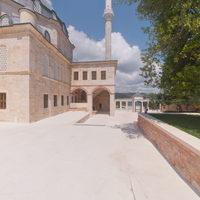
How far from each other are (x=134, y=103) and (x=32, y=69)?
2687cm

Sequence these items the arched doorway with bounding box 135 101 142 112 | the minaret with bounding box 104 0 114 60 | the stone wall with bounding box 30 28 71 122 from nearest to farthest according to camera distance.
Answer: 1. the stone wall with bounding box 30 28 71 122
2. the minaret with bounding box 104 0 114 60
3. the arched doorway with bounding box 135 101 142 112

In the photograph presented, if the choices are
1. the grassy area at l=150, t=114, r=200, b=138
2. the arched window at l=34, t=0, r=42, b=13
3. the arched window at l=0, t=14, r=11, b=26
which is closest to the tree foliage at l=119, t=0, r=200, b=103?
the grassy area at l=150, t=114, r=200, b=138

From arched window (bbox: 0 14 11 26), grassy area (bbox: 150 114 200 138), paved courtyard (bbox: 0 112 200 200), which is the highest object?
arched window (bbox: 0 14 11 26)

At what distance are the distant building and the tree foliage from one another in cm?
Result: 2838

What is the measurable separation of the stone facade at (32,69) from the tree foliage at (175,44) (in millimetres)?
8877

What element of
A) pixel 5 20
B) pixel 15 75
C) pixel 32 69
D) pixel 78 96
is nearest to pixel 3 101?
pixel 15 75

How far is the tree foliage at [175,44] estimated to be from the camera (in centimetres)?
676

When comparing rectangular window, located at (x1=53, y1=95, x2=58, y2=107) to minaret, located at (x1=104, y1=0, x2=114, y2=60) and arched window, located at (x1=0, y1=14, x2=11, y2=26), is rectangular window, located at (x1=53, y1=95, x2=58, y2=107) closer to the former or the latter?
arched window, located at (x1=0, y1=14, x2=11, y2=26)

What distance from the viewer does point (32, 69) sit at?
14352 millimetres

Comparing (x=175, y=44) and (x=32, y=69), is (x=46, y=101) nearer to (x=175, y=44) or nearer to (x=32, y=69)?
(x=32, y=69)

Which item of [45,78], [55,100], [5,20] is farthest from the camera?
[55,100]

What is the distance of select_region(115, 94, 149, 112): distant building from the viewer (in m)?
37.4

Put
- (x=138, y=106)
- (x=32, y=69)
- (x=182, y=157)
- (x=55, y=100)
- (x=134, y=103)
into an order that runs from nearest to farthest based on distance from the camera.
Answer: (x=182, y=157) < (x=32, y=69) < (x=55, y=100) < (x=138, y=106) < (x=134, y=103)

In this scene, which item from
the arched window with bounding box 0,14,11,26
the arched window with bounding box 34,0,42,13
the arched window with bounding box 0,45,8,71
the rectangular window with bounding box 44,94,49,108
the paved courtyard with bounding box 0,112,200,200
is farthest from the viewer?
the arched window with bounding box 34,0,42,13
